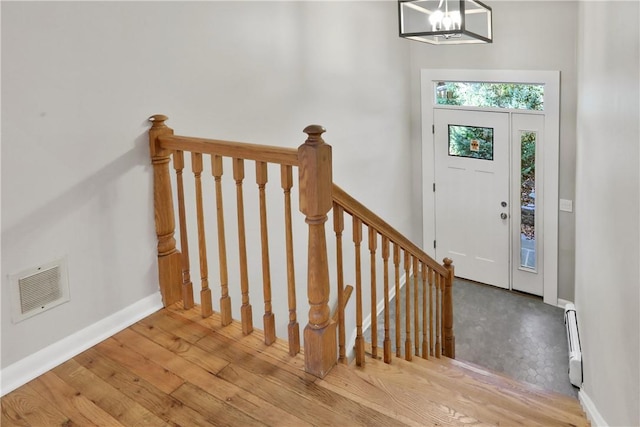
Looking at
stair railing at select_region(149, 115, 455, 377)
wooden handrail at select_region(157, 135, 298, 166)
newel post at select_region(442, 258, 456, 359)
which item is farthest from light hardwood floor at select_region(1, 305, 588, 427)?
newel post at select_region(442, 258, 456, 359)

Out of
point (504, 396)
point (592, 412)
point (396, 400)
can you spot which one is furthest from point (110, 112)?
point (592, 412)

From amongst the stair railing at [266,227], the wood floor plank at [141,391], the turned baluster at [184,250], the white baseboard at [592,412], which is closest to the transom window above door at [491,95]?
the white baseboard at [592,412]

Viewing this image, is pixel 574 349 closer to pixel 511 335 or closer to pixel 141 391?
pixel 511 335

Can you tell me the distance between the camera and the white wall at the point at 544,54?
5.22 metres

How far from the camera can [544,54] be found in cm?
534

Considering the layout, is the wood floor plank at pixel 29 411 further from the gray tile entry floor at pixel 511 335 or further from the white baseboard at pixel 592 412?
the gray tile entry floor at pixel 511 335

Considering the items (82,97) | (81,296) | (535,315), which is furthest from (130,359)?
(535,315)

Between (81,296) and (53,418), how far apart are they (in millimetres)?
580

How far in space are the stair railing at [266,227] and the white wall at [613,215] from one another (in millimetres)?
1007

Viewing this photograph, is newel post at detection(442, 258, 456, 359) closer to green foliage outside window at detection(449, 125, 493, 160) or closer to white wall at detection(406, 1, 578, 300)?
white wall at detection(406, 1, 578, 300)

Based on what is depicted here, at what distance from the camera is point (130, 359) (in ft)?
8.18

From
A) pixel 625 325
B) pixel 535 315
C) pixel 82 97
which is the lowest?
pixel 535 315

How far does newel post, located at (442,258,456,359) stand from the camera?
13.1 feet

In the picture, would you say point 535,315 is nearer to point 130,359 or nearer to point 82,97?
point 130,359
